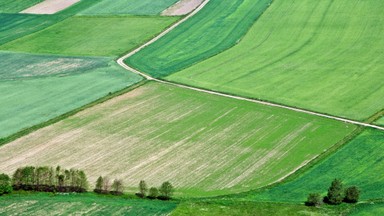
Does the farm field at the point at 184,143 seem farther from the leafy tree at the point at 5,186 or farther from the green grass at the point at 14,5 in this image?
the green grass at the point at 14,5

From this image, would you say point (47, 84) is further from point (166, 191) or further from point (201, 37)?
point (166, 191)

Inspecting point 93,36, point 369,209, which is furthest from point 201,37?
point 369,209

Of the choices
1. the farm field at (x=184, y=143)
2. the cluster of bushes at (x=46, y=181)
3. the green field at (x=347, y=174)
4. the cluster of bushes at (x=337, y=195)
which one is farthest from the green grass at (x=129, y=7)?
the cluster of bushes at (x=337, y=195)

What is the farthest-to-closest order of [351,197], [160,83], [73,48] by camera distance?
[73,48]
[160,83]
[351,197]

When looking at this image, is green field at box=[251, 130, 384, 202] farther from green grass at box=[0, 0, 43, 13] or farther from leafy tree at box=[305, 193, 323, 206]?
green grass at box=[0, 0, 43, 13]

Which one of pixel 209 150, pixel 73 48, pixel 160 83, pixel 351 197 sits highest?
pixel 73 48

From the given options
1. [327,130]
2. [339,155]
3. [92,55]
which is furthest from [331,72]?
[92,55]

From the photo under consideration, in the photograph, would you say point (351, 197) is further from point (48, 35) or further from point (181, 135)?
point (48, 35)
